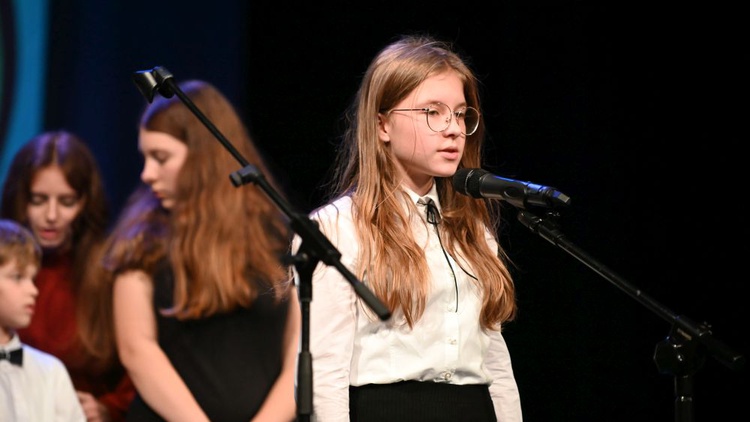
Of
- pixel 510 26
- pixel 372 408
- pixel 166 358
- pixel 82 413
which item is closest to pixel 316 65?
pixel 510 26

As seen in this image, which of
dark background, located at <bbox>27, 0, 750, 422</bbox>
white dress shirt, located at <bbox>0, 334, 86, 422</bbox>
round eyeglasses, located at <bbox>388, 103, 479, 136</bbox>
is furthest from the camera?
dark background, located at <bbox>27, 0, 750, 422</bbox>

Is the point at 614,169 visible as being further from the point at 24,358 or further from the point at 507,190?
the point at 24,358

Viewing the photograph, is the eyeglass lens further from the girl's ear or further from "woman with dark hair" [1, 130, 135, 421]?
"woman with dark hair" [1, 130, 135, 421]

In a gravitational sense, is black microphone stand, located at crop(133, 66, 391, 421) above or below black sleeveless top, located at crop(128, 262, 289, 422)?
above

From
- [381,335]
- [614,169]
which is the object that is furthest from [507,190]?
[614,169]

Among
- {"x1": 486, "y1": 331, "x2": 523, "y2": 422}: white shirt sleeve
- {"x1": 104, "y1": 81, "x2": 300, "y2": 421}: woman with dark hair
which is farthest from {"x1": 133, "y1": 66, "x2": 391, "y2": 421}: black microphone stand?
{"x1": 104, "y1": 81, "x2": 300, "y2": 421}: woman with dark hair

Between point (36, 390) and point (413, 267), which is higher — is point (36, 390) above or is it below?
below

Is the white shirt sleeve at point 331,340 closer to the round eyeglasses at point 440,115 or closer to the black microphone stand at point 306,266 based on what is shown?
the black microphone stand at point 306,266

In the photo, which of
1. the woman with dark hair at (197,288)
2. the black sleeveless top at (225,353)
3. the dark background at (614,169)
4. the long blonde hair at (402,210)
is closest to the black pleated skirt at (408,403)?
the long blonde hair at (402,210)

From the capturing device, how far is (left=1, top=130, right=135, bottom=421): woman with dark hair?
279cm

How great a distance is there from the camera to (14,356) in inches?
107

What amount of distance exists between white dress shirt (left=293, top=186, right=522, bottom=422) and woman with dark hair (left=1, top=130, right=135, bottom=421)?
0.98 metres

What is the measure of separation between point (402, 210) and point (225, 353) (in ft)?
3.17

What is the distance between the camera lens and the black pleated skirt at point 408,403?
207 cm
